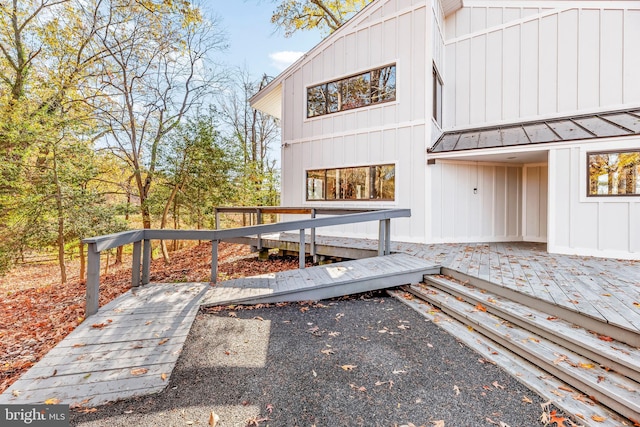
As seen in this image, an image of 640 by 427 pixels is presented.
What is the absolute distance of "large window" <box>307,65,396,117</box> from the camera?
8.04 meters

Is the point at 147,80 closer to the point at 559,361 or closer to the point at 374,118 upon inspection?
the point at 374,118

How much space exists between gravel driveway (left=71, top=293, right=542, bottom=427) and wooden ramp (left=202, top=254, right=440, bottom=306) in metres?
0.58

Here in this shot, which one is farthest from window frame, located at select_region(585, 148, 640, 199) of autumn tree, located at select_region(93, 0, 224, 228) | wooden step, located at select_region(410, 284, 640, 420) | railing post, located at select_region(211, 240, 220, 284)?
autumn tree, located at select_region(93, 0, 224, 228)

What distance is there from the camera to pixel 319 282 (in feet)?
15.0

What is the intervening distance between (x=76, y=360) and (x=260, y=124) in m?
18.1

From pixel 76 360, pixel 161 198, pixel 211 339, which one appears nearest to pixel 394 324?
pixel 211 339

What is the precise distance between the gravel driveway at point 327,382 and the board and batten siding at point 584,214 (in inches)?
190

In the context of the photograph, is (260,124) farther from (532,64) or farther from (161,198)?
(532,64)

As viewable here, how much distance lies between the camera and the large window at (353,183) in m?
7.98

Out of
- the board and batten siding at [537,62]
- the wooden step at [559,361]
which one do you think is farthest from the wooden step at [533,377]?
the board and batten siding at [537,62]

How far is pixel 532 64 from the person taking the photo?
7773 mm

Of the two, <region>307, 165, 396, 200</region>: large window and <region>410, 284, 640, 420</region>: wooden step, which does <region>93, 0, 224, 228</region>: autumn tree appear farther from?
<region>410, 284, 640, 420</region>: wooden step

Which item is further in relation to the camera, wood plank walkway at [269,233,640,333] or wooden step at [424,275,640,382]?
wood plank walkway at [269,233,640,333]

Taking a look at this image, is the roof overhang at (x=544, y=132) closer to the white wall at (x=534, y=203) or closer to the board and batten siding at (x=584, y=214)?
the board and batten siding at (x=584, y=214)
